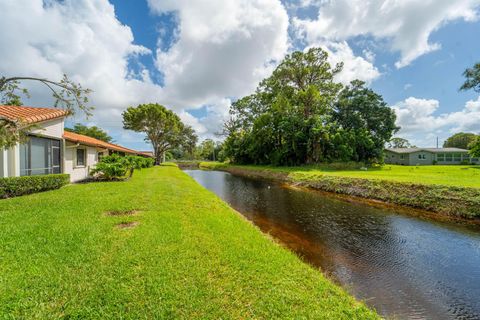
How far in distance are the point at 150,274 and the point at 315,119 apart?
96.0 feet

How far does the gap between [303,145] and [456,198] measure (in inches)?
834

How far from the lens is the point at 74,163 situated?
13438 millimetres

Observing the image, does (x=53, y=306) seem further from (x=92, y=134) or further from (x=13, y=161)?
(x=92, y=134)

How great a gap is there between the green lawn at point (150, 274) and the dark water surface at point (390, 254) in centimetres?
146

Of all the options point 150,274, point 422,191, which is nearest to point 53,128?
point 150,274

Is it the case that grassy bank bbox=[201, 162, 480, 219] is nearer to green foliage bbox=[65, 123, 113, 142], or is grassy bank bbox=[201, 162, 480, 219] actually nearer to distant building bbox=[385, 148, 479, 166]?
distant building bbox=[385, 148, 479, 166]

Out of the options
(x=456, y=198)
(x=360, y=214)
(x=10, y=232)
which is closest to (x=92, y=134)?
(x=10, y=232)

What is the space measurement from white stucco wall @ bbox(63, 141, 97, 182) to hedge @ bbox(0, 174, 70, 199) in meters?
2.00

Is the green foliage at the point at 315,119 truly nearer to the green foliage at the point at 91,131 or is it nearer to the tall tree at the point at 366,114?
the tall tree at the point at 366,114

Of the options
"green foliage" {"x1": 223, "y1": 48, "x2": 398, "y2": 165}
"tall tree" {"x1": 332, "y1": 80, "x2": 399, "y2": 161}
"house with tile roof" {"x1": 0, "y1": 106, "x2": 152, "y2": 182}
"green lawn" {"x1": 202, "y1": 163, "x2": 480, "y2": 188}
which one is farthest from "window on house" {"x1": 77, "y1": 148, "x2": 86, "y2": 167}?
"tall tree" {"x1": 332, "y1": 80, "x2": 399, "y2": 161}

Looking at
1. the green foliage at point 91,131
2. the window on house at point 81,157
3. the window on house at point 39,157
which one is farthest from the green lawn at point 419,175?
the green foliage at point 91,131

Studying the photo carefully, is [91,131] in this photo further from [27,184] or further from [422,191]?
[422,191]

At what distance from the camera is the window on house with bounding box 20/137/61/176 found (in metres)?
9.38

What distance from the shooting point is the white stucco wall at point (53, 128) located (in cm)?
1007
